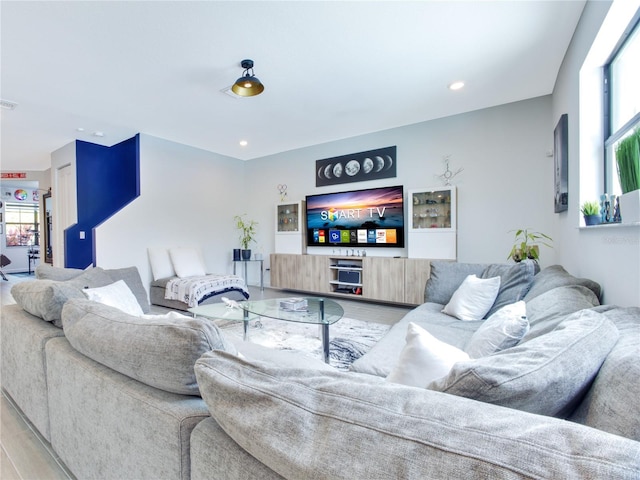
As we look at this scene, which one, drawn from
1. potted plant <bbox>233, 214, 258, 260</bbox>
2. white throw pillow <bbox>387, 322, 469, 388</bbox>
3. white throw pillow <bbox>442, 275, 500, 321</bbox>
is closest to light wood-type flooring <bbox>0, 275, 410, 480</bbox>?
white throw pillow <bbox>387, 322, 469, 388</bbox>

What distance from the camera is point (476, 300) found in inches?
94.0

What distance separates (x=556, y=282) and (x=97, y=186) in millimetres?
6035

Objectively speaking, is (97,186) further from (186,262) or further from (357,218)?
(357,218)

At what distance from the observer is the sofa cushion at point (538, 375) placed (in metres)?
0.62

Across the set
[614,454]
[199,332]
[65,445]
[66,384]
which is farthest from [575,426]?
[65,445]

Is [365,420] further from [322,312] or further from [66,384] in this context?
[322,312]

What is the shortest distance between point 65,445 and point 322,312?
68.9 inches

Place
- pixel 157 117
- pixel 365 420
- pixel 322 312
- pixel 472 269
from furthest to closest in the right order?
pixel 157 117 < pixel 472 269 < pixel 322 312 < pixel 365 420

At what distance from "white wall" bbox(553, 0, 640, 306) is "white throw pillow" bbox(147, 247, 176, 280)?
4.89m

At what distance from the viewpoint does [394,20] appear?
2.22m

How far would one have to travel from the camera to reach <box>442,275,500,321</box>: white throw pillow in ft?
7.77

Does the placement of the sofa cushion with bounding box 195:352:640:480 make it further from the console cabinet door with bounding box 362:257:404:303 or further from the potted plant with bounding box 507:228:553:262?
the console cabinet door with bounding box 362:257:404:303

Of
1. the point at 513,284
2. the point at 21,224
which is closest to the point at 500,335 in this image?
the point at 513,284

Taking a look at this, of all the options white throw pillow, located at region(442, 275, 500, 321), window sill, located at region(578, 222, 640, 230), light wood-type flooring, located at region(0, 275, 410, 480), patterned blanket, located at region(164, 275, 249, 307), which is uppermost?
window sill, located at region(578, 222, 640, 230)
